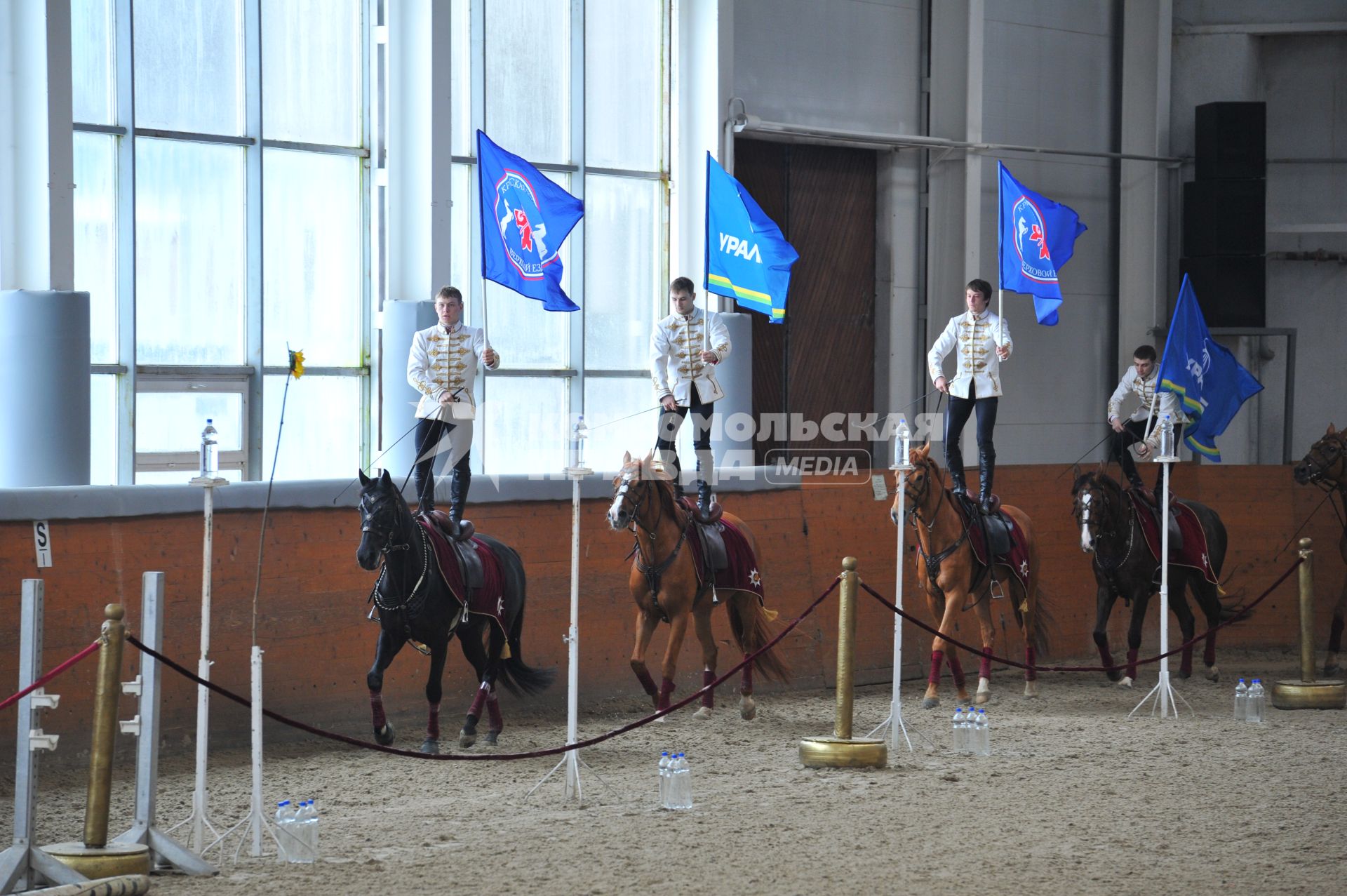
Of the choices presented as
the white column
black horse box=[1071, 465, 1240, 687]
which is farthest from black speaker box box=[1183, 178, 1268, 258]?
the white column

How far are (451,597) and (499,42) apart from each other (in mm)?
6510

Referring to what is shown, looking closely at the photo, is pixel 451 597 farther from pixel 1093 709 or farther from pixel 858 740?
pixel 1093 709

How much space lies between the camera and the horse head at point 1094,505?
12.7m

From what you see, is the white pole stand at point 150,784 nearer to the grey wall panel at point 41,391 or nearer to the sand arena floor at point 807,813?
the sand arena floor at point 807,813

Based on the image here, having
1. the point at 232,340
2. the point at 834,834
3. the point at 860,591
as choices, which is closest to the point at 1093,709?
the point at 860,591

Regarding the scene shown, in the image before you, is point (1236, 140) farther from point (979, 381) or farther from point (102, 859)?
point (102, 859)

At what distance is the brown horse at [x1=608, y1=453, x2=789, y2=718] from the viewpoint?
10523mm

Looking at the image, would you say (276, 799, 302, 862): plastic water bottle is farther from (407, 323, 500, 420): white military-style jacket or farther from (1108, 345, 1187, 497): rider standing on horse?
(1108, 345, 1187, 497): rider standing on horse

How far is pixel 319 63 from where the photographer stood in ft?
43.2

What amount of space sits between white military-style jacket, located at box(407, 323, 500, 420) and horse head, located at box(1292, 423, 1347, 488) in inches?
319

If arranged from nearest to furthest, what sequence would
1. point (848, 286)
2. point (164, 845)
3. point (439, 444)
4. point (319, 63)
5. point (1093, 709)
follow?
point (164, 845)
point (439, 444)
point (1093, 709)
point (319, 63)
point (848, 286)

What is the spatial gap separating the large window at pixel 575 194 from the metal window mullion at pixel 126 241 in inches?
111

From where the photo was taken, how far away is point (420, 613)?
9.45m

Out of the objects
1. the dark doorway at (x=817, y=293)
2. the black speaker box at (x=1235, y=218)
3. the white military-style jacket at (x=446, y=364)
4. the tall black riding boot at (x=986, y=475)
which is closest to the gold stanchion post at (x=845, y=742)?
the white military-style jacket at (x=446, y=364)
